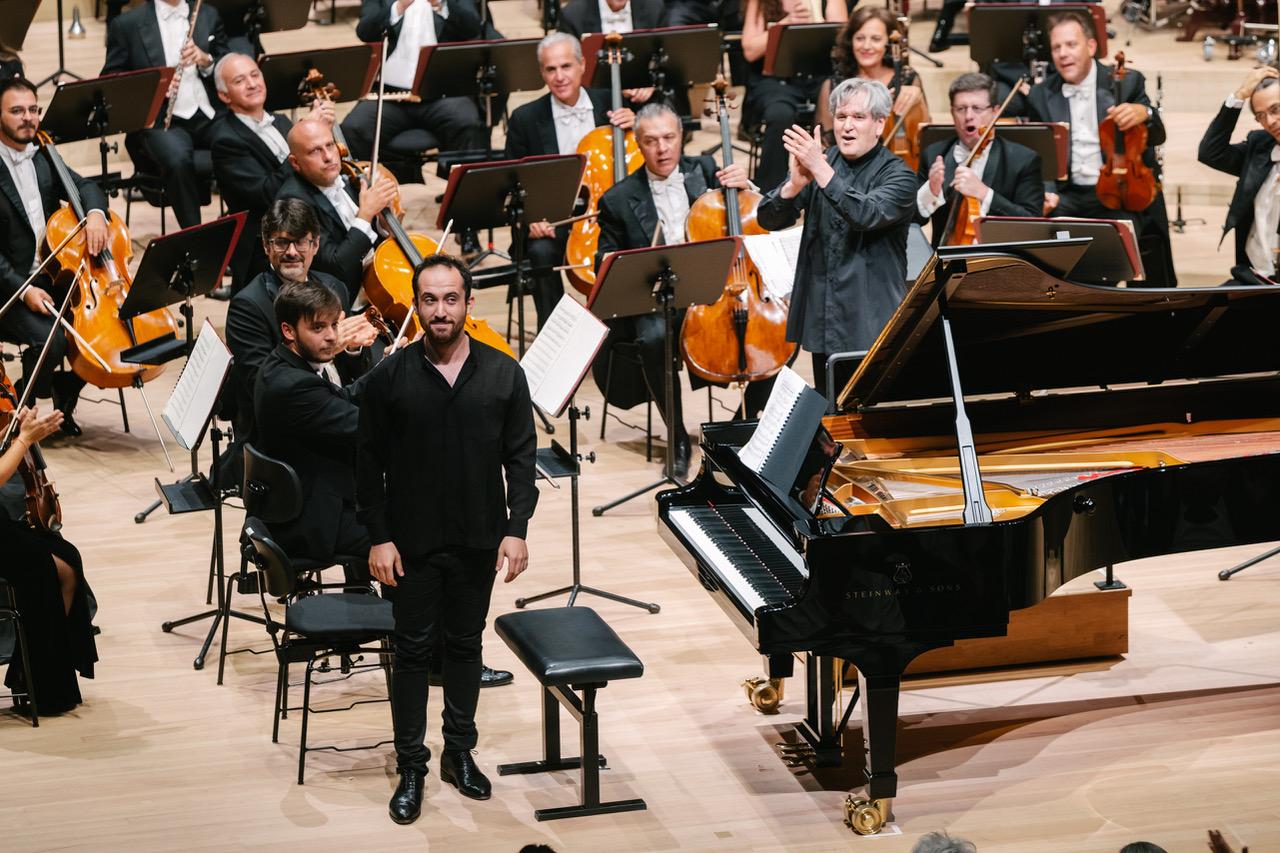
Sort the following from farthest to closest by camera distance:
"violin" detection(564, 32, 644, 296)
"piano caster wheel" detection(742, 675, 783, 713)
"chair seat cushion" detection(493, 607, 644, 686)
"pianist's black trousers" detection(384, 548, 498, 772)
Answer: "violin" detection(564, 32, 644, 296) < "piano caster wheel" detection(742, 675, 783, 713) < "pianist's black trousers" detection(384, 548, 498, 772) < "chair seat cushion" detection(493, 607, 644, 686)

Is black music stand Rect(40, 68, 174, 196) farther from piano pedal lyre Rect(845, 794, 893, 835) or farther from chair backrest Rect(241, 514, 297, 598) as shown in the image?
piano pedal lyre Rect(845, 794, 893, 835)

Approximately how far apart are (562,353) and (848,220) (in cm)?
111

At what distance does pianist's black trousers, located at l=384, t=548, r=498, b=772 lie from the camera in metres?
4.15

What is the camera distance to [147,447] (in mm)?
7113

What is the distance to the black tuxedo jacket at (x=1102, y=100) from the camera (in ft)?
24.5

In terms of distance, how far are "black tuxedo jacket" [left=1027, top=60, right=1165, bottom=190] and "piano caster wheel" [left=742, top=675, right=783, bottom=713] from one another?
3.48 meters

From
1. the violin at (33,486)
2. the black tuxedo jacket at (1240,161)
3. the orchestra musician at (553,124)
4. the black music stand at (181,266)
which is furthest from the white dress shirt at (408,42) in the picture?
the violin at (33,486)

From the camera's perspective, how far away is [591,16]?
8.82 meters

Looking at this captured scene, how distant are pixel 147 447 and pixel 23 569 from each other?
2.47 meters

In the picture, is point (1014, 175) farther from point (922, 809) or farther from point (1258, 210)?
point (922, 809)

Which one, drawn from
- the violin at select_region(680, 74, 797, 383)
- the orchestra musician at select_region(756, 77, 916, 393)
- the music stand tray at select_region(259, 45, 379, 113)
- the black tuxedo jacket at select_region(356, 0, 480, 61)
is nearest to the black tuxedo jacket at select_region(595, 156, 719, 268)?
the violin at select_region(680, 74, 797, 383)

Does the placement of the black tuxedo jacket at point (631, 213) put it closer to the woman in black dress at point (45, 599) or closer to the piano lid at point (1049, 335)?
the piano lid at point (1049, 335)

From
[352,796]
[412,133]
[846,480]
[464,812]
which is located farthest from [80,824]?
[412,133]

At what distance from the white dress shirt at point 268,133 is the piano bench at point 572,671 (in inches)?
139
